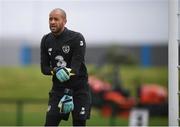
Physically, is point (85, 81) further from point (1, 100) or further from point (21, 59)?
point (21, 59)

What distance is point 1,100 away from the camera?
62.7 ft

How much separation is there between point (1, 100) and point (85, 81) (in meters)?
12.5

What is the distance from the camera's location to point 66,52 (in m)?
6.75

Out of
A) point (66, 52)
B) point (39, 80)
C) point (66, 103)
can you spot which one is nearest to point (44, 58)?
point (66, 52)

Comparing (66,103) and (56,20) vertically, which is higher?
(56,20)

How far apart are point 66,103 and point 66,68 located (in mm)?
351

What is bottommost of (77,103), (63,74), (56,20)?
(77,103)

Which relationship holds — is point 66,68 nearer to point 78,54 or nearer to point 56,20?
point 78,54

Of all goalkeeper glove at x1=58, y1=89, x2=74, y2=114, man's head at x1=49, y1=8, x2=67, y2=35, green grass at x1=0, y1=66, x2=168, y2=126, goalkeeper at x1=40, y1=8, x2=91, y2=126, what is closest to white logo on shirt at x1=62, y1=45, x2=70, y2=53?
goalkeeper at x1=40, y1=8, x2=91, y2=126

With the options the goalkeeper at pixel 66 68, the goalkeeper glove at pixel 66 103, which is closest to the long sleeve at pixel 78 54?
the goalkeeper at pixel 66 68

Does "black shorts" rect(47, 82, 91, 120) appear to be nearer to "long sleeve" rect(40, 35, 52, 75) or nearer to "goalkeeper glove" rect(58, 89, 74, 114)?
"goalkeeper glove" rect(58, 89, 74, 114)

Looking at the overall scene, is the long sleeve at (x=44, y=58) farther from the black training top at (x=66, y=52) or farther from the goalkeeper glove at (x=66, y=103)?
the goalkeeper glove at (x=66, y=103)

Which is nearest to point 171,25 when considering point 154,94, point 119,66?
point 154,94

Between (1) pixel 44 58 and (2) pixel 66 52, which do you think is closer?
(2) pixel 66 52
